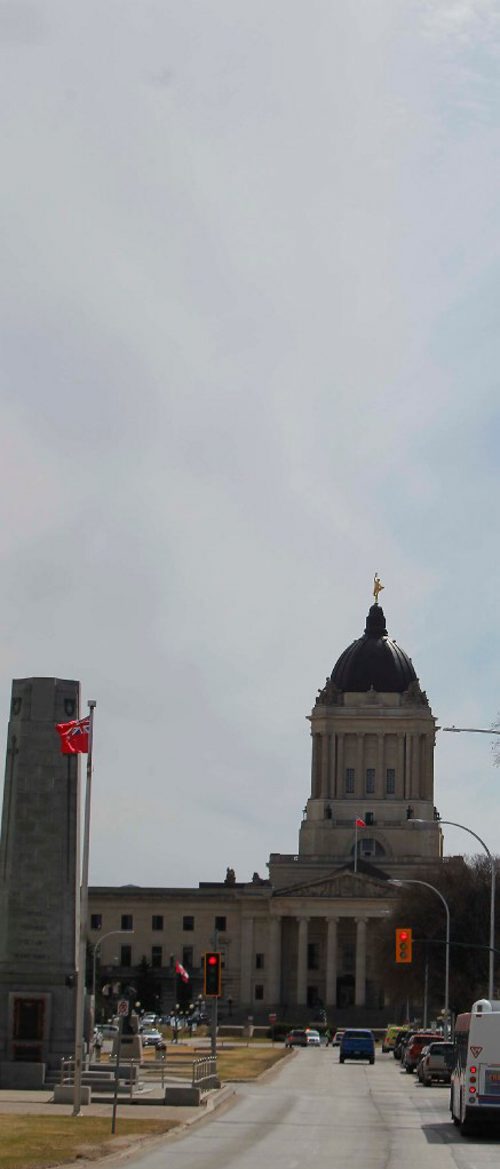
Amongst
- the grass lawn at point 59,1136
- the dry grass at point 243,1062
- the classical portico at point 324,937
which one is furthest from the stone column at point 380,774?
the grass lawn at point 59,1136

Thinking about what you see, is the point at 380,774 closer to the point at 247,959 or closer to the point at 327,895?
the point at 327,895

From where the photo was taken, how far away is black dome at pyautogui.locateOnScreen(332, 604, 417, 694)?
625 ft

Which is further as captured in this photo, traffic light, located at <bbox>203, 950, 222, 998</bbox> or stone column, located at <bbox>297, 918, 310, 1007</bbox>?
stone column, located at <bbox>297, 918, 310, 1007</bbox>

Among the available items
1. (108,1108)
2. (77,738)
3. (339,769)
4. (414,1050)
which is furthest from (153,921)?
→ (108,1108)

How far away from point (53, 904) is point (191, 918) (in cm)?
12853

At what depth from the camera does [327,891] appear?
17638 cm

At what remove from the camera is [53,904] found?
57156 millimetres

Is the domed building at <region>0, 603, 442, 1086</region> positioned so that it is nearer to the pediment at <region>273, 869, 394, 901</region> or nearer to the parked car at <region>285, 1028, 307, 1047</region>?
A: the pediment at <region>273, 869, 394, 901</region>

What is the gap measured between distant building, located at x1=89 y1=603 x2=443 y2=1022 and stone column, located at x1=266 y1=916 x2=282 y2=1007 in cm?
12

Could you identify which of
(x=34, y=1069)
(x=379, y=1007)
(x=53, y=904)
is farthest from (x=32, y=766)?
(x=379, y=1007)

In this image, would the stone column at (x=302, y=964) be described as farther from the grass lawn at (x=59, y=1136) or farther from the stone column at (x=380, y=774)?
the grass lawn at (x=59, y=1136)

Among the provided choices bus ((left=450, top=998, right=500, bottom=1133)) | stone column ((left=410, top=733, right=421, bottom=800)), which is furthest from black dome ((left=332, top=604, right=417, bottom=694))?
bus ((left=450, top=998, right=500, bottom=1133))

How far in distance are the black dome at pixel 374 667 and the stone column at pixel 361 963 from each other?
23.6 metres

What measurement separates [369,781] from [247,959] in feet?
A: 65.5
